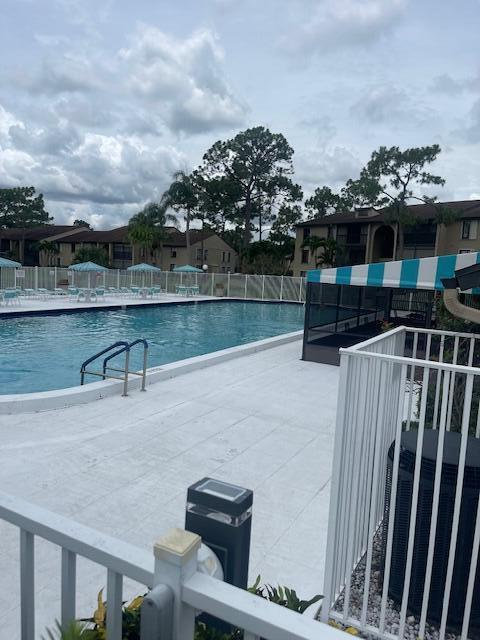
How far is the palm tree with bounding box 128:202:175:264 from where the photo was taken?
4147 cm

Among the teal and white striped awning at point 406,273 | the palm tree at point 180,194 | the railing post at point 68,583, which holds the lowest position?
the railing post at point 68,583

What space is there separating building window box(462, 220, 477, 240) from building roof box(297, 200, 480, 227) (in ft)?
2.26

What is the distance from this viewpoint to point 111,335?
15469 millimetres

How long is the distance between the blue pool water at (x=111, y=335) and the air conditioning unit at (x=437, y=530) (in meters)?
8.26

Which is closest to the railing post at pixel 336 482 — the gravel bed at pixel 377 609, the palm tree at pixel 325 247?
the gravel bed at pixel 377 609

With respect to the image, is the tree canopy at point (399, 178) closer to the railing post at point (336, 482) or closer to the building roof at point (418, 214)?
the building roof at point (418, 214)

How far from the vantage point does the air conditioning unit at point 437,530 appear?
8.50 feet

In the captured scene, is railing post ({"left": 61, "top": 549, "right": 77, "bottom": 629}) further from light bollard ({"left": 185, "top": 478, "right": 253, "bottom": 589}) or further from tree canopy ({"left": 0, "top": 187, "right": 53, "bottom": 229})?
tree canopy ({"left": 0, "top": 187, "right": 53, "bottom": 229})

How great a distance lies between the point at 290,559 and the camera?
11.6 feet

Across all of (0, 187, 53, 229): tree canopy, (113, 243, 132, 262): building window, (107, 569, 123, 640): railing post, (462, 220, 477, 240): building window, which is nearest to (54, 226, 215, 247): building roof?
(113, 243, 132, 262): building window

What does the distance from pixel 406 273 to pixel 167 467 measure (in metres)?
5.48

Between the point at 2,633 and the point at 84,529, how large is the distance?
1.90 meters

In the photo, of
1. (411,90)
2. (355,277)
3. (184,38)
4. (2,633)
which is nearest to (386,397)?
(2,633)

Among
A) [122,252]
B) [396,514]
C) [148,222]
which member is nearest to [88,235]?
[122,252]
